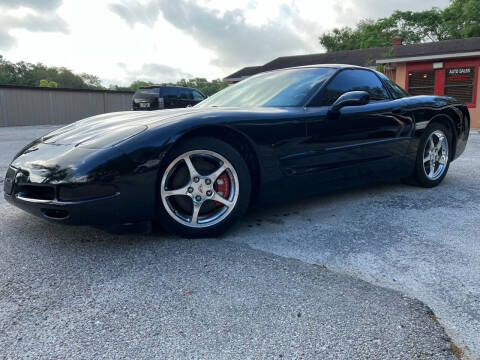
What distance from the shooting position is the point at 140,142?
2.39 m

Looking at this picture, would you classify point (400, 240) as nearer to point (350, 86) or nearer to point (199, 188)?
point (199, 188)

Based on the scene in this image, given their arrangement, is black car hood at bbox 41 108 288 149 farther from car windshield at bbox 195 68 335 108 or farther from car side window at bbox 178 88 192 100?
car side window at bbox 178 88 192 100

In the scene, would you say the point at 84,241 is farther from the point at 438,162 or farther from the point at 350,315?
the point at 438,162

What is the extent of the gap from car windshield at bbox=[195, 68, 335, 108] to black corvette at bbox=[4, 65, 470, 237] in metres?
0.01

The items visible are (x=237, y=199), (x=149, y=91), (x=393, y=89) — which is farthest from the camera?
(x=149, y=91)

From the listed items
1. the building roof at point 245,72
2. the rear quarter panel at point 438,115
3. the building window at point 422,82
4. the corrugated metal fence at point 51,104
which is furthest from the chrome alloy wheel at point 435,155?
the corrugated metal fence at point 51,104

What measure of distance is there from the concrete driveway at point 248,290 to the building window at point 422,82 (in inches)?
604

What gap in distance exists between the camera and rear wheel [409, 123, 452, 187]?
165 inches

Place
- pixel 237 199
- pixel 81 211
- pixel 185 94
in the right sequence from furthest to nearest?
pixel 185 94 < pixel 237 199 < pixel 81 211

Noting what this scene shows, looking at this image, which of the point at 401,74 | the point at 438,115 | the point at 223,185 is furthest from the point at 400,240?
the point at 401,74

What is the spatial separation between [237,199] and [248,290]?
0.87 meters

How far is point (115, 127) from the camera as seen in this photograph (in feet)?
8.87

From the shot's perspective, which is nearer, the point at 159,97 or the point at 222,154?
the point at 222,154

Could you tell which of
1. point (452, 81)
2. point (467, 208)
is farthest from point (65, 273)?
point (452, 81)
